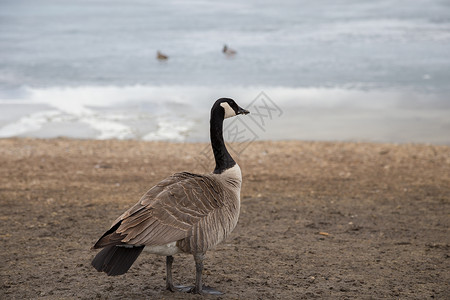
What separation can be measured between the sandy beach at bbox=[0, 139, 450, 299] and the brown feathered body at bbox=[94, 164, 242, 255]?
0.56 m

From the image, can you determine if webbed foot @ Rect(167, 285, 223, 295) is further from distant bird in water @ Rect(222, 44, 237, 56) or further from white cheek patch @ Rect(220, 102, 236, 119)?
distant bird in water @ Rect(222, 44, 237, 56)

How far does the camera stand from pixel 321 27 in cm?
2423

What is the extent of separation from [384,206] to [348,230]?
1046 mm

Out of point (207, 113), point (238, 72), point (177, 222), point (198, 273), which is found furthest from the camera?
point (238, 72)

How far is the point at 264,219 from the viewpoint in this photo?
6523 mm

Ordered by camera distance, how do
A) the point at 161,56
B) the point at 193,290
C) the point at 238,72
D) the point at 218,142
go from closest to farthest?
the point at 193,290 → the point at 218,142 → the point at 238,72 → the point at 161,56

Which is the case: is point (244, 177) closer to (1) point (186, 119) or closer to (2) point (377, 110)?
(1) point (186, 119)

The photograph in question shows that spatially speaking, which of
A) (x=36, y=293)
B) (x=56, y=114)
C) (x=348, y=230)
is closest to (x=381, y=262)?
(x=348, y=230)

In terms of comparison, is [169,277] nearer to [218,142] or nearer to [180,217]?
[180,217]

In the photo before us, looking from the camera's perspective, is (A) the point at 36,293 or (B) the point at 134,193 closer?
(A) the point at 36,293

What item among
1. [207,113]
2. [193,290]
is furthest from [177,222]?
[207,113]

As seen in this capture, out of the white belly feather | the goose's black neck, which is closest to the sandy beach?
the white belly feather

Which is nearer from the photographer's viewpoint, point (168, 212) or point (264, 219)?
point (168, 212)

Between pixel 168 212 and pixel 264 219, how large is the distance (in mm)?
2611
